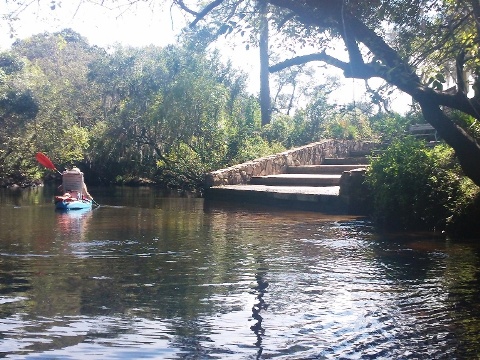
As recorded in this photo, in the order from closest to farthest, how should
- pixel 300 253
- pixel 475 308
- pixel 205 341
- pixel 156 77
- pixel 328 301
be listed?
pixel 205 341, pixel 475 308, pixel 328 301, pixel 300 253, pixel 156 77

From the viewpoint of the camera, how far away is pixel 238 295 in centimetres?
593

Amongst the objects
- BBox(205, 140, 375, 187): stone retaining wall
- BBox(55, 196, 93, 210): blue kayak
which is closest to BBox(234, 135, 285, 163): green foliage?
BBox(205, 140, 375, 187): stone retaining wall

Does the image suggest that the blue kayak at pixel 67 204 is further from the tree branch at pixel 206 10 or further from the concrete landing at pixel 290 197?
the tree branch at pixel 206 10

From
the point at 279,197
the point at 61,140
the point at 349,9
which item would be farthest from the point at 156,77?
the point at 349,9

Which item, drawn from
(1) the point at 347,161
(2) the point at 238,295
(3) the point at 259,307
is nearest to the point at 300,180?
(1) the point at 347,161

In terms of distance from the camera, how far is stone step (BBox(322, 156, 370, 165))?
66.9 feet

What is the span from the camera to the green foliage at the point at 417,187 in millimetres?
10531

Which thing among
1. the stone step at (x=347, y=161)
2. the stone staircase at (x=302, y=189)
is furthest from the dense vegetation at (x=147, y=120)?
the stone staircase at (x=302, y=189)

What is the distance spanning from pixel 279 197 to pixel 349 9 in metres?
8.32

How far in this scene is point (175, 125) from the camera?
1200 inches

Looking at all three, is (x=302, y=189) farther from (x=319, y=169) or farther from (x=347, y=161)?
(x=347, y=161)

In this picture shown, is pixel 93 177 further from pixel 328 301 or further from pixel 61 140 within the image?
pixel 328 301

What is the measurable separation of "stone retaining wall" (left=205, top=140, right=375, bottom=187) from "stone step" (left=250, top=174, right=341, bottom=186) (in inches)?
19.8

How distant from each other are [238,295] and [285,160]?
53.4ft
